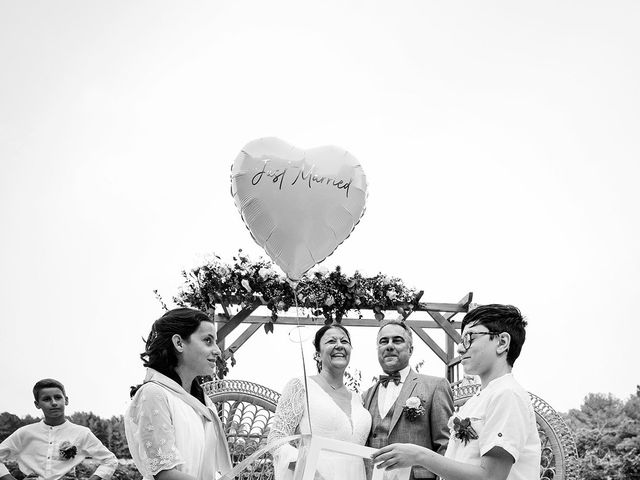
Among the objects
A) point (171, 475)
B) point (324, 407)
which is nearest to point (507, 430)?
point (171, 475)

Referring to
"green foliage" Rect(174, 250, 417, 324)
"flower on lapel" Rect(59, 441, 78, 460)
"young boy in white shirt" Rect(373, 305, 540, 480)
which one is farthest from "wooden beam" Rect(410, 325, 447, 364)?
"young boy in white shirt" Rect(373, 305, 540, 480)

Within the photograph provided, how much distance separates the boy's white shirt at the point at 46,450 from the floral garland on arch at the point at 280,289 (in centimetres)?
138

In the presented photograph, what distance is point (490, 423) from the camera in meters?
2.90

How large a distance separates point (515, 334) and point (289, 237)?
1632mm

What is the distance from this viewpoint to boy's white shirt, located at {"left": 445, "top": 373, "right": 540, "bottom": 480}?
284 cm

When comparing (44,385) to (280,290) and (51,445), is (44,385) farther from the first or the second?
(280,290)

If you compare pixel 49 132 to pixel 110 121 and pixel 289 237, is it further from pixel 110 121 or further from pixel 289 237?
pixel 289 237

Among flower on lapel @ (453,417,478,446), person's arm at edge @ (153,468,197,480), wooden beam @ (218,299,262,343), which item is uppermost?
wooden beam @ (218,299,262,343)

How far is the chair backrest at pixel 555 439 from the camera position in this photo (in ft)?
19.3

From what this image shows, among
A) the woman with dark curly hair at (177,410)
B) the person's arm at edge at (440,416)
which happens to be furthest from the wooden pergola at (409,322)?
the woman with dark curly hair at (177,410)

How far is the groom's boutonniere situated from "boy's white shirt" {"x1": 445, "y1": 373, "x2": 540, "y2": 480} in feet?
5.24

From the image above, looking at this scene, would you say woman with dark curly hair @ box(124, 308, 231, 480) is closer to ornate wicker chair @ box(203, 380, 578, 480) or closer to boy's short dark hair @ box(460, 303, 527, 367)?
boy's short dark hair @ box(460, 303, 527, 367)

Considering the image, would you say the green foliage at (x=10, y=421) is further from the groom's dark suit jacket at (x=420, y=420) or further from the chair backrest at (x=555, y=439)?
the groom's dark suit jacket at (x=420, y=420)

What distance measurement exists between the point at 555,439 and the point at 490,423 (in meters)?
3.36
